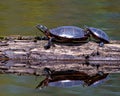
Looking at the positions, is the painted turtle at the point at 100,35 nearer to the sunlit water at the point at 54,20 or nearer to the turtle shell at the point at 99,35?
the turtle shell at the point at 99,35

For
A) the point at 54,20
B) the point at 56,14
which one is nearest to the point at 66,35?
the point at 54,20

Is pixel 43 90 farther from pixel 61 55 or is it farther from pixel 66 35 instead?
pixel 66 35

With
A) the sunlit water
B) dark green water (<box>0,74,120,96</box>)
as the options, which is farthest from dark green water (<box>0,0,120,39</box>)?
dark green water (<box>0,74,120,96</box>)

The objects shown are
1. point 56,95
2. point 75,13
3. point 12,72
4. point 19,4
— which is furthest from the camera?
point 19,4

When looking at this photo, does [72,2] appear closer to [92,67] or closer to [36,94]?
[92,67]

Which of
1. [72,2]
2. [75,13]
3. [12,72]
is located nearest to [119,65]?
[12,72]

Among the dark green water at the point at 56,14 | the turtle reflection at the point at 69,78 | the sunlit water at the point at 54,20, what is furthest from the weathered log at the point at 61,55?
the dark green water at the point at 56,14
